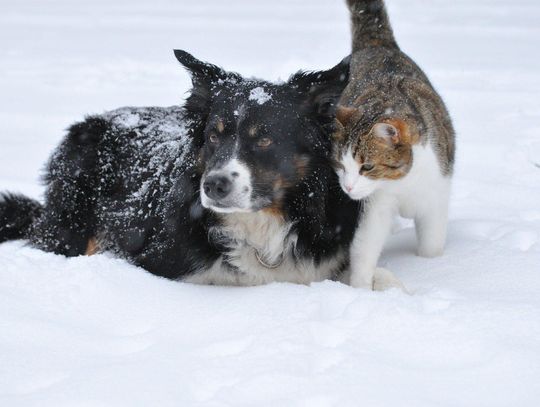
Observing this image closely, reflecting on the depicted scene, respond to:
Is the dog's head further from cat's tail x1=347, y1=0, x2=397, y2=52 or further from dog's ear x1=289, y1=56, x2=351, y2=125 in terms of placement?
cat's tail x1=347, y1=0, x2=397, y2=52

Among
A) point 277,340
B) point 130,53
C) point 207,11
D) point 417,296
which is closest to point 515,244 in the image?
point 417,296

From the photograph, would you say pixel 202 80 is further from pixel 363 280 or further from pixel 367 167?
pixel 363 280

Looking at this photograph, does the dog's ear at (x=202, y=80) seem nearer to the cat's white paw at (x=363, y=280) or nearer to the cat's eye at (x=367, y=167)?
the cat's eye at (x=367, y=167)

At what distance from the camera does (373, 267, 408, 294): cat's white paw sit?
12.0 ft

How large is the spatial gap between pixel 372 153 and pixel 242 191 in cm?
A: 72

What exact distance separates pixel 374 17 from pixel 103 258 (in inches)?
119

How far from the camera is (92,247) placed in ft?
15.5

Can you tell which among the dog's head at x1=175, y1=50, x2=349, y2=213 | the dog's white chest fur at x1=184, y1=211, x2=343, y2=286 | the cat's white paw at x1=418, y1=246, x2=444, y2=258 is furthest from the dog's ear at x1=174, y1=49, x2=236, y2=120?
the cat's white paw at x1=418, y1=246, x2=444, y2=258

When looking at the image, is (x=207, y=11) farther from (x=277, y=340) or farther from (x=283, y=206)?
(x=277, y=340)

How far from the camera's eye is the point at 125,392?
2.52 meters

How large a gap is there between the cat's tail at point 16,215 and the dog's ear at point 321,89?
2.28m

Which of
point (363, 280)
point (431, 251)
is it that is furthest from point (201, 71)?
point (431, 251)

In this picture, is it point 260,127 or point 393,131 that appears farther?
point 260,127

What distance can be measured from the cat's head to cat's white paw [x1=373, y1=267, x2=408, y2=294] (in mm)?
433
